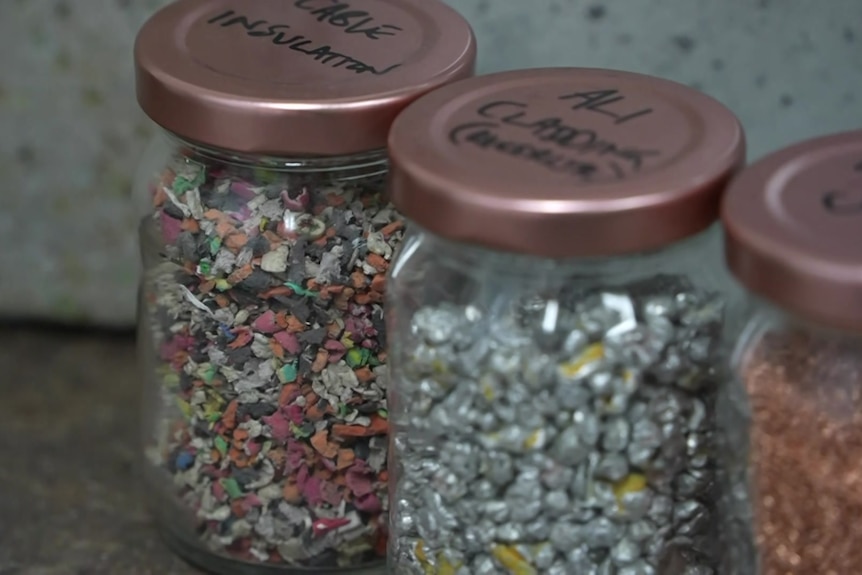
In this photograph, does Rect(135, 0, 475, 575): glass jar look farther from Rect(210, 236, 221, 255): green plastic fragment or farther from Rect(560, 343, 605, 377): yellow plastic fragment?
Rect(560, 343, 605, 377): yellow plastic fragment

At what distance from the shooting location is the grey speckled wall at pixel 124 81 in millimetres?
884

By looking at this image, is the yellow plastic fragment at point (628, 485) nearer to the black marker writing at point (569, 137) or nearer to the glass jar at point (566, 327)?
the glass jar at point (566, 327)

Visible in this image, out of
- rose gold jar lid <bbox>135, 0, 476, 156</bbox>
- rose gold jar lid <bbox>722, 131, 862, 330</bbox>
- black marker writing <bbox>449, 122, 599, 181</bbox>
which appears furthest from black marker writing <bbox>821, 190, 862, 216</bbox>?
rose gold jar lid <bbox>135, 0, 476, 156</bbox>

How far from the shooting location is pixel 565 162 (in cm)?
63

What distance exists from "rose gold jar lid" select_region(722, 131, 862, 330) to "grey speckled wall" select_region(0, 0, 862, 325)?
0.26 m

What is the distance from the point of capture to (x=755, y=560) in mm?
660

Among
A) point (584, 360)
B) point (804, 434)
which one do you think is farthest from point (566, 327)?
point (804, 434)

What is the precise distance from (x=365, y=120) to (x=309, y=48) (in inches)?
3.5

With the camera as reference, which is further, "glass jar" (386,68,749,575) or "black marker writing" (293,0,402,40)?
"black marker writing" (293,0,402,40)

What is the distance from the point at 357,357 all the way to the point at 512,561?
0.16 meters

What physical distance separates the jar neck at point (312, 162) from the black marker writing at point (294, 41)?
0.05m

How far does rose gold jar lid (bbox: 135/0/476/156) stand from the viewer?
70 centimetres

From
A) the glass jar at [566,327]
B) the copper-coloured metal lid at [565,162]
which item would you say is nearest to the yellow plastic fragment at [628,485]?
the glass jar at [566,327]

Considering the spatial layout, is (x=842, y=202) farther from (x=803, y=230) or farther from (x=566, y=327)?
(x=566, y=327)
